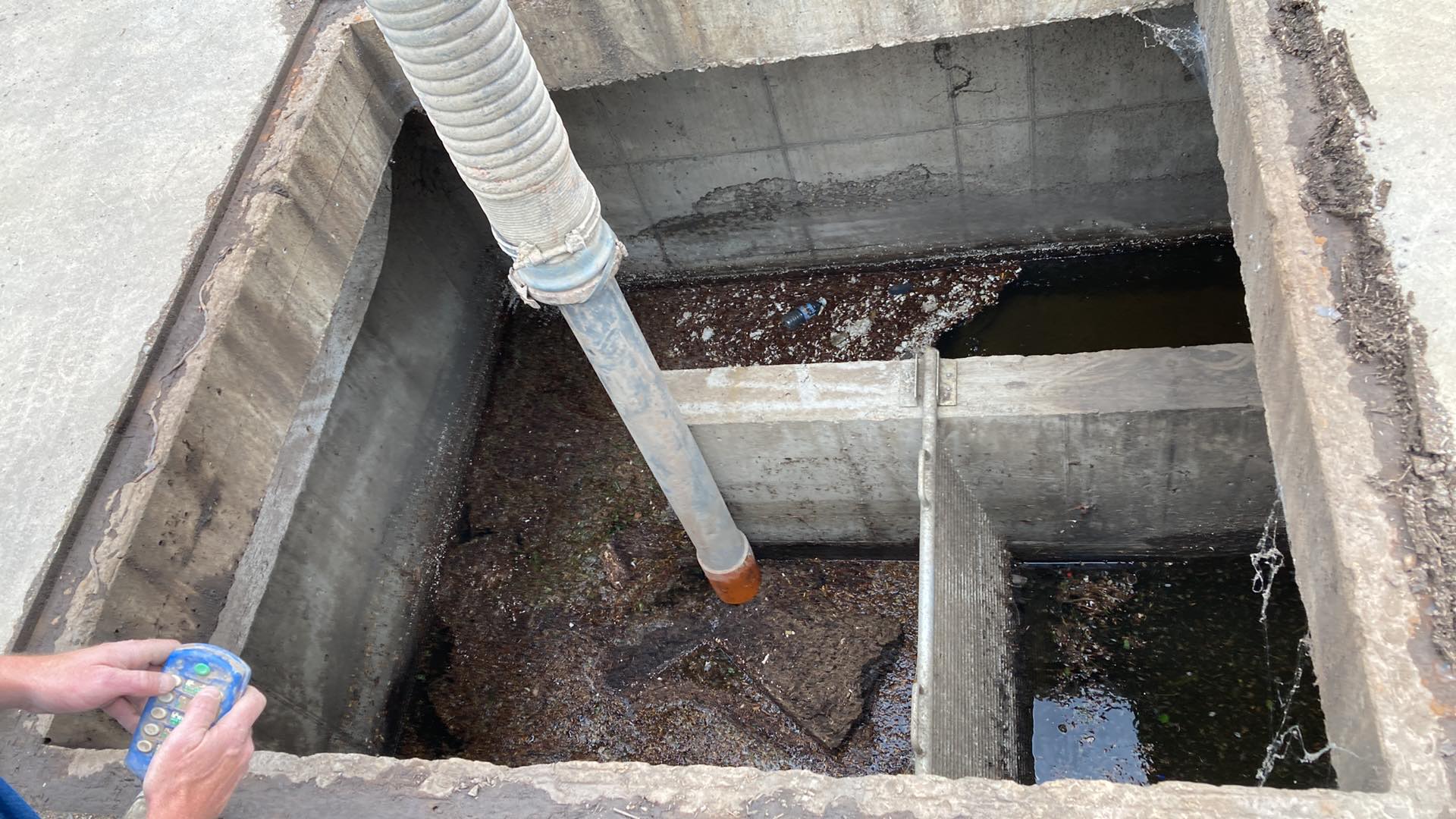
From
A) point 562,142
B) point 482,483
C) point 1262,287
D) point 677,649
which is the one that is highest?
point 562,142

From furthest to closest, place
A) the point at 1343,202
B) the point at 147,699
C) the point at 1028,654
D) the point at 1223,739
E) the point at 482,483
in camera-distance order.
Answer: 1. the point at 482,483
2. the point at 1028,654
3. the point at 1223,739
4. the point at 1343,202
5. the point at 147,699

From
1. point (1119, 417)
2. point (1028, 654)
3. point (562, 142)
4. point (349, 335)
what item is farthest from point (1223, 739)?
point (349, 335)

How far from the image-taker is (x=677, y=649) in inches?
206

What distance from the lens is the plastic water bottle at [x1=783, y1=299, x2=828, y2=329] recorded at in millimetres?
6488

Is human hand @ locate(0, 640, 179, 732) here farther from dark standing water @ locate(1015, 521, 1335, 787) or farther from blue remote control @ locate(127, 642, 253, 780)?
dark standing water @ locate(1015, 521, 1335, 787)

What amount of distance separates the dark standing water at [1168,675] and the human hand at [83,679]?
389cm

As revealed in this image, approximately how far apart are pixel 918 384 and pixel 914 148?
212 cm

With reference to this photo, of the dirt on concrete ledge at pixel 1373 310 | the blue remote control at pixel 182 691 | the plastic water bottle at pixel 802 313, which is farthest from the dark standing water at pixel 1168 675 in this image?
the blue remote control at pixel 182 691

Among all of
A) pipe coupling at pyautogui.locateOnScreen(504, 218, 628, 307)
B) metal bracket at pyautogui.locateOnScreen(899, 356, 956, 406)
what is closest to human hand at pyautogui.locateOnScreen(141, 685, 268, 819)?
pipe coupling at pyautogui.locateOnScreen(504, 218, 628, 307)

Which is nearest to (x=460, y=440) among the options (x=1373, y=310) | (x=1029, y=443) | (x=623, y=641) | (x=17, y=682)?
(x=623, y=641)

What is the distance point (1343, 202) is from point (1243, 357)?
4.33 ft

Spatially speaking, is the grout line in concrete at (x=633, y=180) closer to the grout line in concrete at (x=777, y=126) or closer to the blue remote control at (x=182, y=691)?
the grout line in concrete at (x=777, y=126)

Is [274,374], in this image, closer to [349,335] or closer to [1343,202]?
[349,335]

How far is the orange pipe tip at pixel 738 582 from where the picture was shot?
503 cm
